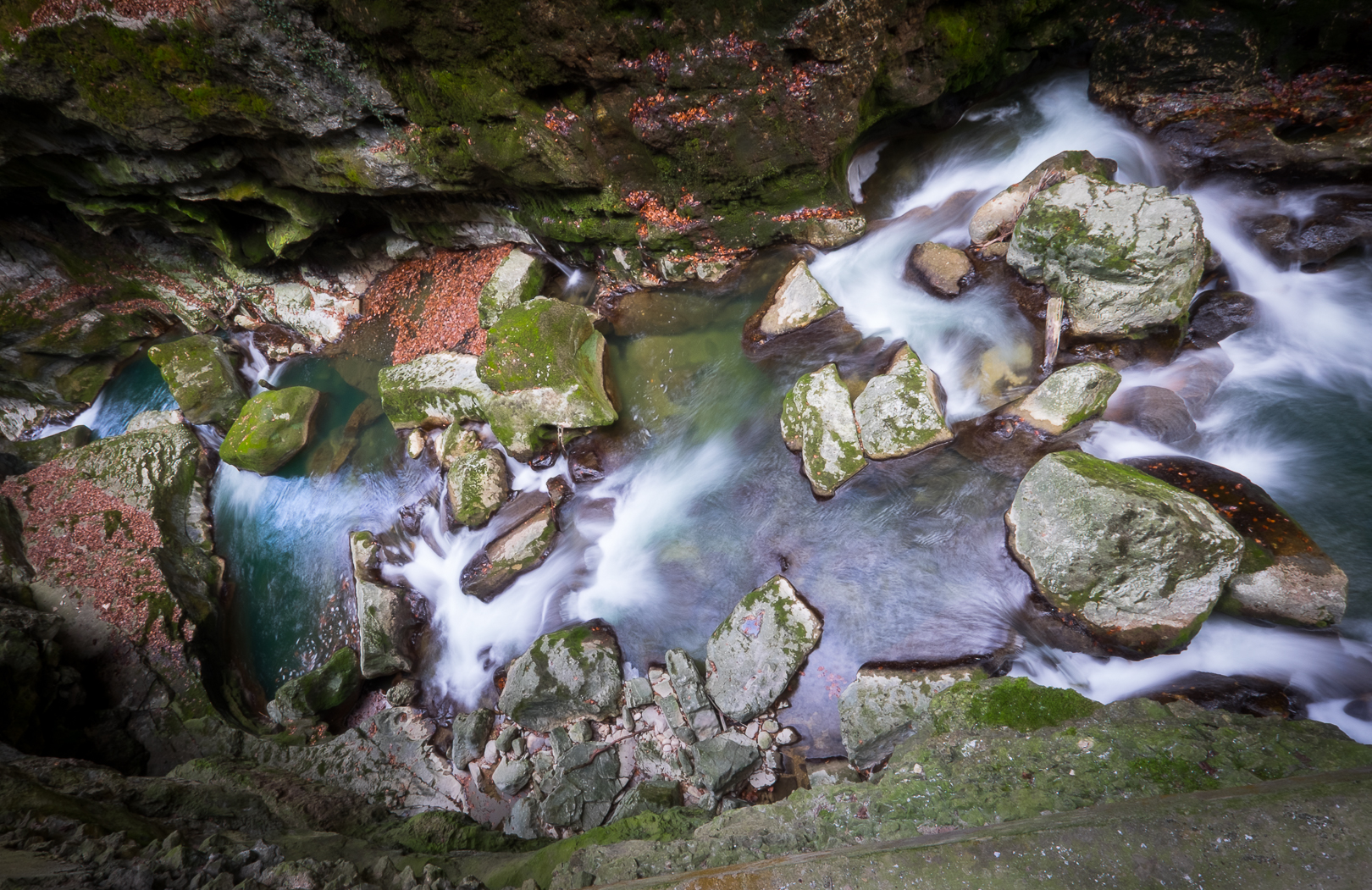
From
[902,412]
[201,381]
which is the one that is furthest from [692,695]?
[201,381]

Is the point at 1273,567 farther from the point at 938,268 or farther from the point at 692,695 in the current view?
the point at 692,695

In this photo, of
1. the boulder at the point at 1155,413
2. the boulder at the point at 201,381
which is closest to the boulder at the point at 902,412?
the boulder at the point at 1155,413

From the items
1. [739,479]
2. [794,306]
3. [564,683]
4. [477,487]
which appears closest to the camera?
[564,683]

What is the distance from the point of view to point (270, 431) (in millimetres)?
7605

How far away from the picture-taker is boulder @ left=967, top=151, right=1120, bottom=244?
17.6ft

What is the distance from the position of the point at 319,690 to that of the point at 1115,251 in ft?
30.8

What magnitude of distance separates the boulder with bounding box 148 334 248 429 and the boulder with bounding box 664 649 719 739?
8.62 metres

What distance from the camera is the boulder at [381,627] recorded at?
5973 millimetres

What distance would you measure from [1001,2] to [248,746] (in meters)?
11.1

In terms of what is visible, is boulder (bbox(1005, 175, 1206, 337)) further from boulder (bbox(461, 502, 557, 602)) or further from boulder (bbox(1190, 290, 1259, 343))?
boulder (bbox(461, 502, 557, 602))

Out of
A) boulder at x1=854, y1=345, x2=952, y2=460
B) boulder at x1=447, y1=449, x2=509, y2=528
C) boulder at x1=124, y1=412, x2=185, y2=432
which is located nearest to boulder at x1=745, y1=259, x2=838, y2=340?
boulder at x1=854, y1=345, x2=952, y2=460

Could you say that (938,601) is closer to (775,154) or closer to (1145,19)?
(775,154)

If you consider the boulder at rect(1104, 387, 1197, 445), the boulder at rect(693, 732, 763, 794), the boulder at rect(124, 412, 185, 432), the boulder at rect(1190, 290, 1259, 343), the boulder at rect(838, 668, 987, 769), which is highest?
the boulder at rect(124, 412, 185, 432)

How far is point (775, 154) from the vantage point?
5.64 m
